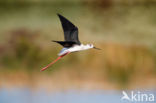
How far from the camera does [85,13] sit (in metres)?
3.19

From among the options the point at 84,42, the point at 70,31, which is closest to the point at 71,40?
the point at 70,31

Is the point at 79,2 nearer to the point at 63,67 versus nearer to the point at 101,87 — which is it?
the point at 63,67

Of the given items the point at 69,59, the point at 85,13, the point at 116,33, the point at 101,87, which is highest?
the point at 85,13

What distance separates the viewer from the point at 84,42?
2902 millimetres

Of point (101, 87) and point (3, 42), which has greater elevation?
point (3, 42)

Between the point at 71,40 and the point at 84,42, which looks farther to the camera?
the point at 84,42

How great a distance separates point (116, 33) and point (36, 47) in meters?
0.80

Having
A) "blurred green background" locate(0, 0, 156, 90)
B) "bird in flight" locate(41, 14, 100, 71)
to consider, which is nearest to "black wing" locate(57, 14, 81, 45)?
"bird in flight" locate(41, 14, 100, 71)

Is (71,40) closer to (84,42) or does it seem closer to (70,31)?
(70,31)

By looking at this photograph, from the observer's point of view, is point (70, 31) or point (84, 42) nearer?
point (70, 31)

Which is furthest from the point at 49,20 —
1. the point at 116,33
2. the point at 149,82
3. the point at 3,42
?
the point at 149,82

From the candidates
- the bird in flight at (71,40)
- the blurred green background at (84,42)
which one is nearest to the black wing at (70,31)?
the bird in flight at (71,40)

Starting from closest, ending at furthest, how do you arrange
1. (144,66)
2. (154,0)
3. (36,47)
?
1. (144,66)
2. (36,47)
3. (154,0)

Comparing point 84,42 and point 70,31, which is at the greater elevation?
point 70,31
